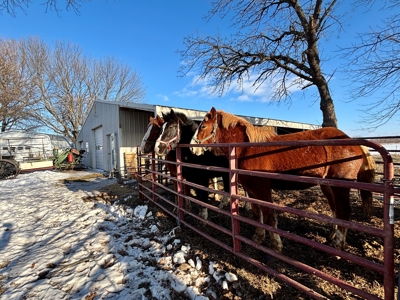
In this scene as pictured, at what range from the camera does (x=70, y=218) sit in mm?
4723

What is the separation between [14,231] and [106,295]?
323 centimetres

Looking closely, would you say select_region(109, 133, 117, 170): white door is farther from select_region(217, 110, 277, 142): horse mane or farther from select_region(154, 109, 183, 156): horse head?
select_region(217, 110, 277, 142): horse mane

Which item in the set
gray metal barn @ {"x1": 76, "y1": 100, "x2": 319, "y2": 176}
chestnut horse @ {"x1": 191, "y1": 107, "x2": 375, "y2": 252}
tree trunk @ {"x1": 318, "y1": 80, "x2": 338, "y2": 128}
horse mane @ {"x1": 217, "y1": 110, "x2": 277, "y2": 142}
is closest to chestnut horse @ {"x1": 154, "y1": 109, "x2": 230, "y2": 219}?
horse mane @ {"x1": 217, "y1": 110, "x2": 277, "y2": 142}

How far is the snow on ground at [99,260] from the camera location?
7.60 ft

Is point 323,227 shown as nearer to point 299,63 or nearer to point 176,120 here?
point 176,120

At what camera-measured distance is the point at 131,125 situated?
450 inches

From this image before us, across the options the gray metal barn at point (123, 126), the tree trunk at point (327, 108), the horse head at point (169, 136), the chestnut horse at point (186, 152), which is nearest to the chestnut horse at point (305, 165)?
the chestnut horse at point (186, 152)

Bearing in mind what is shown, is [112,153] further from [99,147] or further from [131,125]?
[99,147]

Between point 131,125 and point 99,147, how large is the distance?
16.1 feet

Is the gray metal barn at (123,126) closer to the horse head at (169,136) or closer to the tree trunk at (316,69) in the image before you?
the tree trunk at (316,69)

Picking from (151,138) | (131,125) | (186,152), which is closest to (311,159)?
(186,152)

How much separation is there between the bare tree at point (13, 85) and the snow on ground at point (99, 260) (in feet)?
63.6

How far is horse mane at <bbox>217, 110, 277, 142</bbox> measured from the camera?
2.97 meters

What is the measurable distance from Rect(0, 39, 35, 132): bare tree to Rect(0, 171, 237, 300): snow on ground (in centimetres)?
1939
